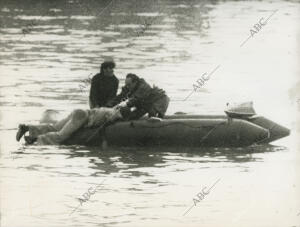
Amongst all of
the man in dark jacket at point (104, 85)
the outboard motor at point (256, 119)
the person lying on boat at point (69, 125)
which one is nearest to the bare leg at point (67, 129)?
the person lying on boat at point (69, 125)

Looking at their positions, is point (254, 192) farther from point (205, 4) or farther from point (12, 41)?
point (205, 4)

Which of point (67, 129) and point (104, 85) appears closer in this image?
point (67, 129)

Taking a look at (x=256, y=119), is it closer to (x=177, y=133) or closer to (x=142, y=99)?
(x=177, y=133)

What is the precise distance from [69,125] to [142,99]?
3.69ft

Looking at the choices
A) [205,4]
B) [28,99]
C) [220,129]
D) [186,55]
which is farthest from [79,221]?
[205,4]

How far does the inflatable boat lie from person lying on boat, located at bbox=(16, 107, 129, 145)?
11cm

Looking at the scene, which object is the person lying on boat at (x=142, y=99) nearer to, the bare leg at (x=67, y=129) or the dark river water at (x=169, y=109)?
the dark river water at (x=169, y=109)

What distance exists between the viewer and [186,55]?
26.4 metres

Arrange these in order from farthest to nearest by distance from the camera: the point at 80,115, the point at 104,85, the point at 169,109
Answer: the point at 169,109
the point at 104,85
the point at 80,115

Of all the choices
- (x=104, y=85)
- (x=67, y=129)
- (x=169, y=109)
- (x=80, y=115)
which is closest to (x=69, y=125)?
(x=67, y=129)

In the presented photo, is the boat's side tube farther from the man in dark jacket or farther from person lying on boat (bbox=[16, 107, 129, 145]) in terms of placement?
the man in dark jacket

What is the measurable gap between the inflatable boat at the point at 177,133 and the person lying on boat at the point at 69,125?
110 millimetres

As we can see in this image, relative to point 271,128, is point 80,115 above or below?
above

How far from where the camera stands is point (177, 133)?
682 inches
